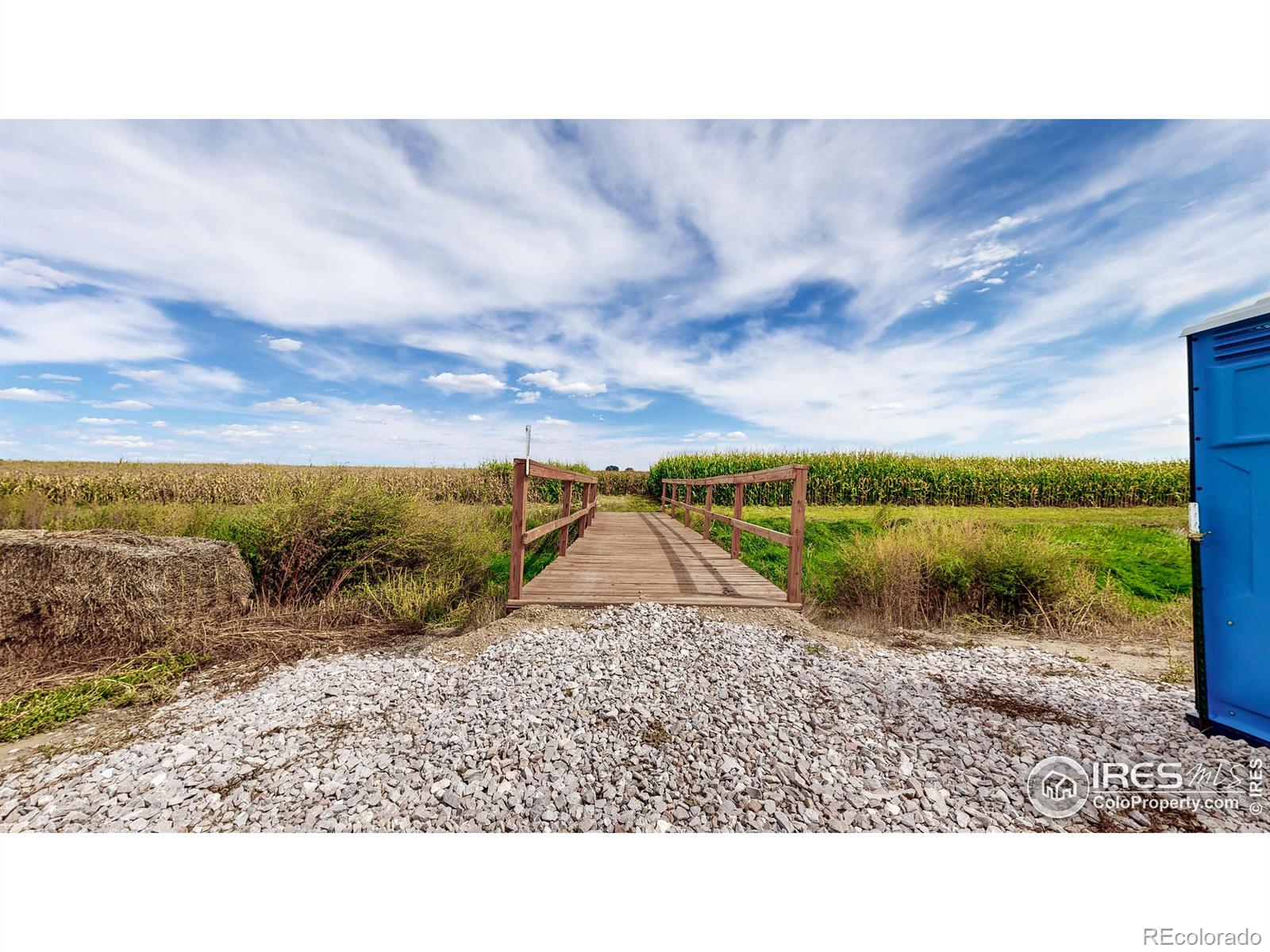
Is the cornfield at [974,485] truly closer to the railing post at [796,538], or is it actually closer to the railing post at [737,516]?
the railing post at [737,516]

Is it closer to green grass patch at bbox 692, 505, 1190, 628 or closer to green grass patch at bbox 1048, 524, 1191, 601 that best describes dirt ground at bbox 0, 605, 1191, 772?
green grass patch at bbox 692, 505, 1190, 628

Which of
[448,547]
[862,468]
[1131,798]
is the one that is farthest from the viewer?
[862,468]

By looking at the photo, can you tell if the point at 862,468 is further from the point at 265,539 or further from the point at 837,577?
the point at 265,539

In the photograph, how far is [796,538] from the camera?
4621 millimetres

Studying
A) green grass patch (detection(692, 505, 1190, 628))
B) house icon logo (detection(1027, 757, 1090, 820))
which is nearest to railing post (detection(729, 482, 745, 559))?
green grass patch (detection(692, 505, 1190, 628))

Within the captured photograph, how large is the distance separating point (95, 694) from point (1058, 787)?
233 inches

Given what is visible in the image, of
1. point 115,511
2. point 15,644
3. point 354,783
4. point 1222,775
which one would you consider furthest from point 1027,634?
point 115,511

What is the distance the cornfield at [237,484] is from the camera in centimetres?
790

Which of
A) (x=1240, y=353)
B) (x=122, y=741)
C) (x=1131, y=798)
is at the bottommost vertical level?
(x=122, y=741)

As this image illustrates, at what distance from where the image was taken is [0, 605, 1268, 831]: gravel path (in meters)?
2.14

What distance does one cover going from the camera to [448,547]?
6.23 metres

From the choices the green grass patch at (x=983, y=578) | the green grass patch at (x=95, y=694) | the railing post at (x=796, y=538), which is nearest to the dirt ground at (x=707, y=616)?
the green grass patch at (x=95, y=694)

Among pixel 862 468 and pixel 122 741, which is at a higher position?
pixel 862 468

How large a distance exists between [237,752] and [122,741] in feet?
3.08
